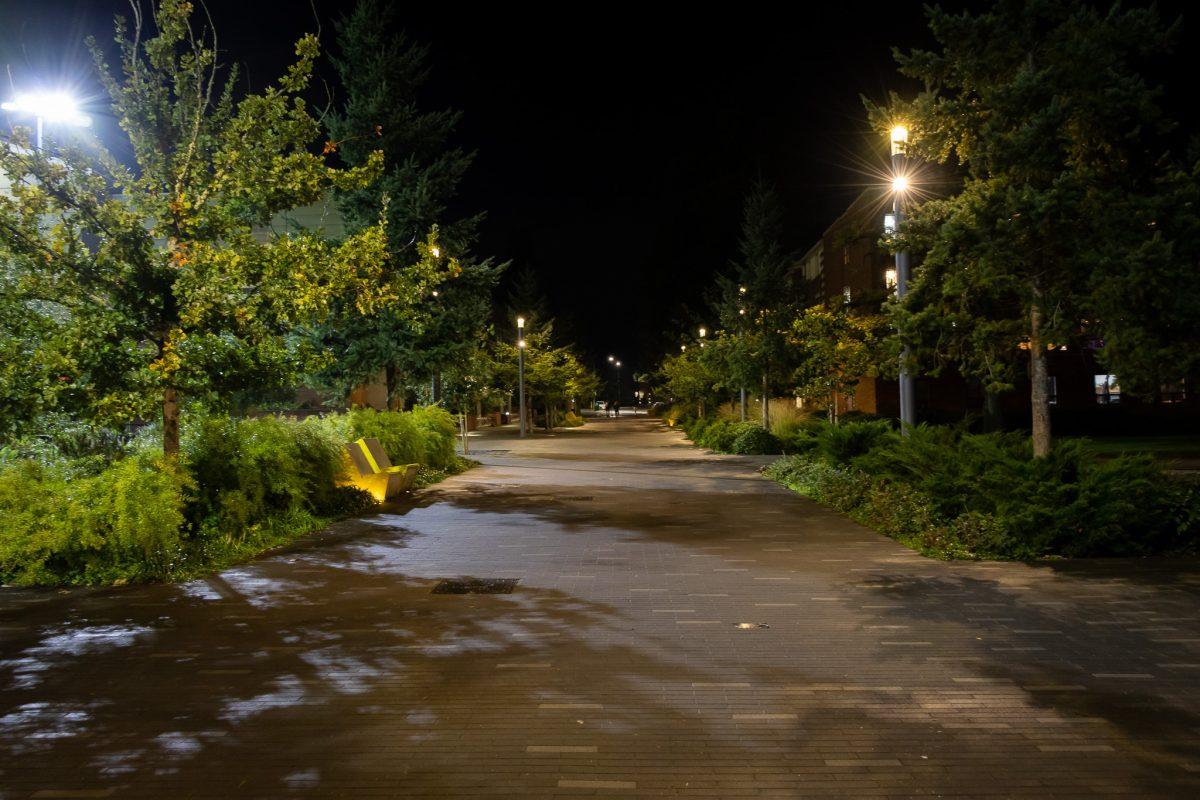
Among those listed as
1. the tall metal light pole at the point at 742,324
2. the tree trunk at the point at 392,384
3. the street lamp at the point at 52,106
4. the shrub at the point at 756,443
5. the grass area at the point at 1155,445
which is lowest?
the grass area at the point at 1155,445

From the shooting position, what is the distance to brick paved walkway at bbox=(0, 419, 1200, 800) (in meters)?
4.11

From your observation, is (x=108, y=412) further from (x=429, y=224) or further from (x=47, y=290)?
(x=429, y=224)

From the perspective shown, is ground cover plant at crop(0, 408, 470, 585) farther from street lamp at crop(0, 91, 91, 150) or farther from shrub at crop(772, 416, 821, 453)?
shrub at crop(772, 416, 821, 453)

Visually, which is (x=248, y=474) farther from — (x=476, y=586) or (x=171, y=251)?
(x=476, y=586)

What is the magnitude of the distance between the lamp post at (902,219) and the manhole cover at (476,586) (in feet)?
22.1

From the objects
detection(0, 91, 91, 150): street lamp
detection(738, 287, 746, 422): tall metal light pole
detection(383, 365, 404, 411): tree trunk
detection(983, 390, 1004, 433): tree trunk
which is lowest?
detection(983, 390, 1004, 433): tree trunk

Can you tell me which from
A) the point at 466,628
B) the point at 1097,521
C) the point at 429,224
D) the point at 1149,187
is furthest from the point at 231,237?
the point at 429,224

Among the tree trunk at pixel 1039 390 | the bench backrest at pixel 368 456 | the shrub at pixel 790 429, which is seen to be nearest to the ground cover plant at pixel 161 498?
the bench backrest at pixel 368 456

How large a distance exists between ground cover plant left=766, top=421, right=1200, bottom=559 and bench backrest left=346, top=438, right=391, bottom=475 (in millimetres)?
8374

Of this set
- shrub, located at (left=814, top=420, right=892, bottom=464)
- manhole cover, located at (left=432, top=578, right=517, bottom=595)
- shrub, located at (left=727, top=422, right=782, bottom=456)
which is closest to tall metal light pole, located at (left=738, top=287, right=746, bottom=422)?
shrub, located at (left=727, top=422, right=782, bottom=456)

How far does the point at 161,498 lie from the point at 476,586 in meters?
3.48

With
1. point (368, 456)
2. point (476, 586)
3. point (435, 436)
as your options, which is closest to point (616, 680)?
point (476, 586)

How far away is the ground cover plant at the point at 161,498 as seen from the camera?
330 inches

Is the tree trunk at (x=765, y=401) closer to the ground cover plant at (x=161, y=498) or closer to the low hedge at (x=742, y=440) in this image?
the low hedge at (x=742, y=440)
